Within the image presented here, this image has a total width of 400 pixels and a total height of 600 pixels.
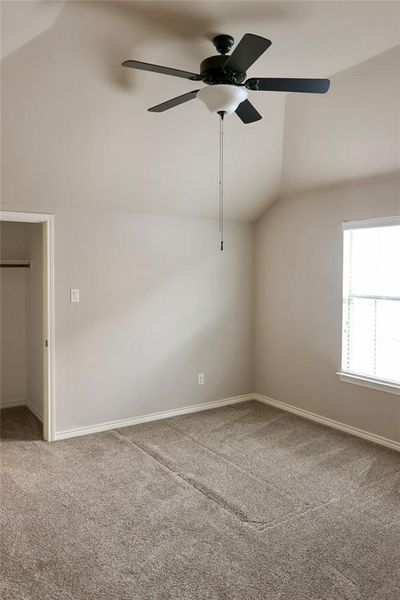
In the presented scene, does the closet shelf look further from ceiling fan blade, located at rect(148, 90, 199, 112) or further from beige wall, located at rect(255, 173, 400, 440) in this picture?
ceiling fan blade, located at rect(148, 90, 199, 112)

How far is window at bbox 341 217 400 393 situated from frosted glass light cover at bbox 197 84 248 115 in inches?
78.9

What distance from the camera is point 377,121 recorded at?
11.4 feet

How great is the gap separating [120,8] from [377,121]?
6.64 feet

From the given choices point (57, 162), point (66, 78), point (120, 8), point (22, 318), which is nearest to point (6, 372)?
point (22, 318)

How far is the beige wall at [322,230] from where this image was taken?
3492 mm

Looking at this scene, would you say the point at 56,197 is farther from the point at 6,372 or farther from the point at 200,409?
the point at 200,409

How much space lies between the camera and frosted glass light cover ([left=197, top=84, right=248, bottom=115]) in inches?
97.4

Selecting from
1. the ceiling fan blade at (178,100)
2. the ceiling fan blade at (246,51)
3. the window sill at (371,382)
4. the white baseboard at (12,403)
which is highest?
the ceiling fan blade at (246,51)

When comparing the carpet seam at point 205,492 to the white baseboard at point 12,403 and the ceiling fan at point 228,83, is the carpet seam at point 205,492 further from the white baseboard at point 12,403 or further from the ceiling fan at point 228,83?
the ceiling fan at point 228,83

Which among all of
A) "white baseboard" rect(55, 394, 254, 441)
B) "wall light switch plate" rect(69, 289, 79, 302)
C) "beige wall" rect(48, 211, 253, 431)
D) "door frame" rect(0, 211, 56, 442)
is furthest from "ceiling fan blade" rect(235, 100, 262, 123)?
"white baseboard" rect(55, 394, 254, 441)

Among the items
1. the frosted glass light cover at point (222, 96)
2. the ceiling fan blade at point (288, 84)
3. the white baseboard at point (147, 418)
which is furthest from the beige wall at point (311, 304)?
the frosted glass light cover at point (222, 96)

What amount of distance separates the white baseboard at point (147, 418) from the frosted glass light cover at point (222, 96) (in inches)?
123

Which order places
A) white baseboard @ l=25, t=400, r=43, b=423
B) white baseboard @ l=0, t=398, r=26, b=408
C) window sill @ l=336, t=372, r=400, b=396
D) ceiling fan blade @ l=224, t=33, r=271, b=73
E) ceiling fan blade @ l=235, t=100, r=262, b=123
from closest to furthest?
ceiling fan blade @ l=224, t=33, r=271, b=73, ceiling fan blade @ l=235, t=100, r=262, b=123, window sill @ l=336, t=372, r=400, b=396, white baseboard @ l=25, t=400, r=43, b=423, white baseboard @ l=0, t=398, r=26, b=408

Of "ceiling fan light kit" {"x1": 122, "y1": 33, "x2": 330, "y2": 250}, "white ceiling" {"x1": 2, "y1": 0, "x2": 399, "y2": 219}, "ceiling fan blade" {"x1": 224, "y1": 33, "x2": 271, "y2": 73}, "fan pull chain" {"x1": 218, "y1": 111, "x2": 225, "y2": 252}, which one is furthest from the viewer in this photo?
"fan pull chain" {"x1": 218, "y1": 111, "x2": 225, "y2": 252}
